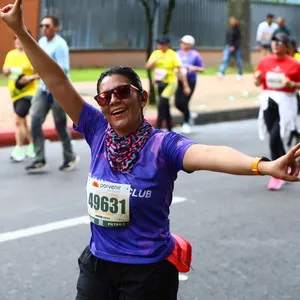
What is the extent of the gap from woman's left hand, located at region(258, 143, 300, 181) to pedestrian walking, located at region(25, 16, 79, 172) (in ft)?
20.1

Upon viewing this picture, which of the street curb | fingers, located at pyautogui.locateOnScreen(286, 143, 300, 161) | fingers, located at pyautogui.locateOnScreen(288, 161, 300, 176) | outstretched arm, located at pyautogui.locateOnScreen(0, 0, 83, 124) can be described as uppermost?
outstretched arm, located at pyautogui.locateOnScreen(0, 0, 83, 124)

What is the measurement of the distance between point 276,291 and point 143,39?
20467 millimetres

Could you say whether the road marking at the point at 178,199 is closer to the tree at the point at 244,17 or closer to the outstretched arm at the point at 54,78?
the outstretched arm at the point at 54,78

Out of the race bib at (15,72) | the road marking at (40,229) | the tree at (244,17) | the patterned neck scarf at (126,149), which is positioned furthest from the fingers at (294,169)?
the tree at (244,17)

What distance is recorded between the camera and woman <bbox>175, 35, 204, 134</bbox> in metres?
12.5

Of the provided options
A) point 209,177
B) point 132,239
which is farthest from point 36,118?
point 132,239

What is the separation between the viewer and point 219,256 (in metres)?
5.84

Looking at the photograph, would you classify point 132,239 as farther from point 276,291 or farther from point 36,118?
point 36,118

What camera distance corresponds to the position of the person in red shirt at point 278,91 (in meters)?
8.33

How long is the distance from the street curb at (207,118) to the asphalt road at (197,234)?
159cm

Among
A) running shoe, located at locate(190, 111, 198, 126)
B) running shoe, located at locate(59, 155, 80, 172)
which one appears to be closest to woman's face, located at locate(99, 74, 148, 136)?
running shoe, located at locate(59, 155, 80, 172)

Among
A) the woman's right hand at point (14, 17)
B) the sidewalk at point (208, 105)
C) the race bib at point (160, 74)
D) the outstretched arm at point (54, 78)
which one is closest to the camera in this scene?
the woman's right hand at point (14, 17)

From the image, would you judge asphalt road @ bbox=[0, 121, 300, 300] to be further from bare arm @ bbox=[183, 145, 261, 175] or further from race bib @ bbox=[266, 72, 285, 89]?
bare arm @ bbox=[183, 145, 261, 175]

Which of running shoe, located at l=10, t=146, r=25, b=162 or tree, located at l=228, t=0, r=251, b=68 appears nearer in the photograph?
running shoe, located at l=10, t=146, r=25, b=162
